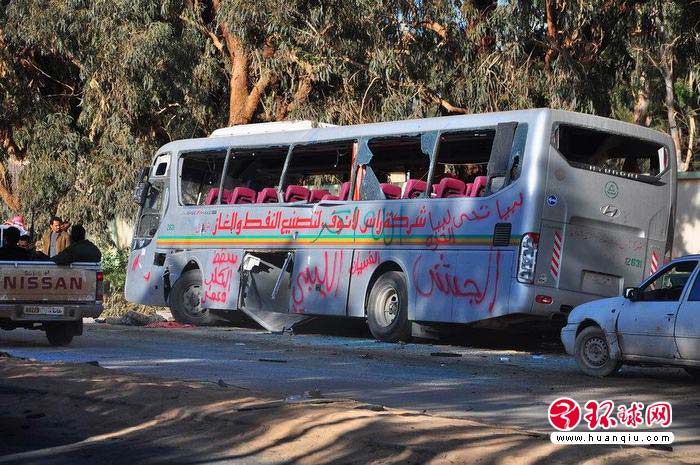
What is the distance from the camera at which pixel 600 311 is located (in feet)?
49.3

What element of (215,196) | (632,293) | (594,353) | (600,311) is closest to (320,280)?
(215,196)

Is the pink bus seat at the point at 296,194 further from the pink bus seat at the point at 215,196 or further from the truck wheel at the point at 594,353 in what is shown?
the truck wheel at the point at 594,353

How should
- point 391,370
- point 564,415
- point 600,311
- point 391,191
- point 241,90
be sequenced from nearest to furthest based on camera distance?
1. point 564,415
2. point 600,311
3. point 391,370
4. point 391,191
5. point 241,90

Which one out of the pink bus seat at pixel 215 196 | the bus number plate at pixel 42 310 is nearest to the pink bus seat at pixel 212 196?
the pink bus seat at pixel 215 196

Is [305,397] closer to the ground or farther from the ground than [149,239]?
closer to the ground

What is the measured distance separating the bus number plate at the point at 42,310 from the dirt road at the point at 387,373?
1.73ft

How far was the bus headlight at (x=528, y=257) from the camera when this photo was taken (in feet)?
60.3

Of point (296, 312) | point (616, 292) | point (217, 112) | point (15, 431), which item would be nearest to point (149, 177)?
point (296, 312)

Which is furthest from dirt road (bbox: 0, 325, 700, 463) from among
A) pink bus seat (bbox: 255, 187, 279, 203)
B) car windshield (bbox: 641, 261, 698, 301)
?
pink bus seat (bbox: 255, 187, 279, 203)

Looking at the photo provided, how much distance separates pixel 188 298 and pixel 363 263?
5095 mm

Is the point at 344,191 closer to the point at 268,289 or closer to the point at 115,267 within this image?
the point at 268,289

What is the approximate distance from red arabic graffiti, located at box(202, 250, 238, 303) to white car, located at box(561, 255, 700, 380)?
31.6 ft

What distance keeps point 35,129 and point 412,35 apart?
12575 mm

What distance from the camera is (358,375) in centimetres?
1495
